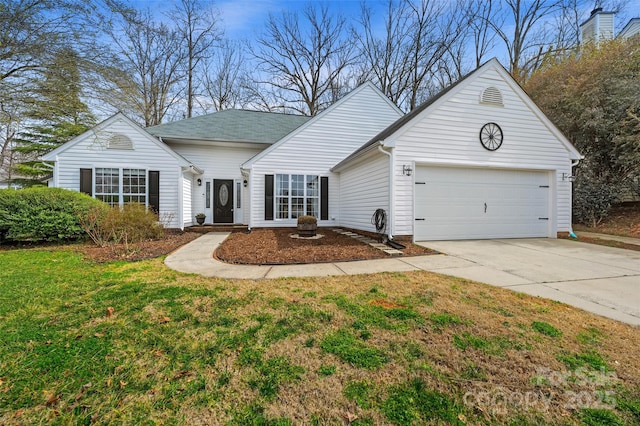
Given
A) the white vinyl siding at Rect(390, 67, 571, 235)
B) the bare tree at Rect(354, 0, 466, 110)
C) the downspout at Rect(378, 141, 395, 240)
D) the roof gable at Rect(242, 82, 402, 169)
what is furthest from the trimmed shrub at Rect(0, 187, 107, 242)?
the bare tree at Rect(354, 0, 466, 110)

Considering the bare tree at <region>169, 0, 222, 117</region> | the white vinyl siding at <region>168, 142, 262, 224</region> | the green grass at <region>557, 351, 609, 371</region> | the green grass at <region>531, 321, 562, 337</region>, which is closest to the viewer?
the green grass at <region>557, 351, 609, 371</region>

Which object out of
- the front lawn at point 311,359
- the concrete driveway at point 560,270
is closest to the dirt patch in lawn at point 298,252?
the concrete driveway at point 560,270

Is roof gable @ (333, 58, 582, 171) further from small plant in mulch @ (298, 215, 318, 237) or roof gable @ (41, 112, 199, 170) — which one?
roof gable @ (41, 112, 199, 170)

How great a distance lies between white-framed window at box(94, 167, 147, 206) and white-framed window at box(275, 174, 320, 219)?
510cm

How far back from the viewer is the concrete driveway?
142 inches

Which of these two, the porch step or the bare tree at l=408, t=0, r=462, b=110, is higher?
the bare tree at l=408, t=0, r=462, b=110

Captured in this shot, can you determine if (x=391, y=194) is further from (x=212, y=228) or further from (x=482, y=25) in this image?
(x=482, y=25)

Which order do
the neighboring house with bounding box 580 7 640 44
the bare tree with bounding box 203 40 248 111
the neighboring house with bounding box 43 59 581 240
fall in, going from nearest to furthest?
the neighboring house with bounding box 43 59 581 240
the neighboring house with bounding box 580 7 640 44
the bare tree with bounding box 203 40 248 111

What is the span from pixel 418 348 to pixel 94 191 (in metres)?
12.2

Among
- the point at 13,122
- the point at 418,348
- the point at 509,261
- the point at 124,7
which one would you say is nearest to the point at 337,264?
the point at 418,348

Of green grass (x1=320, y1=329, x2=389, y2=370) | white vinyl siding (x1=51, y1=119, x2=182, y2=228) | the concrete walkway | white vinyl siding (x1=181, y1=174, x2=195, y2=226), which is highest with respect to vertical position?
white vinyl siding (x1=51, y1=119, x2=182, y2=228)

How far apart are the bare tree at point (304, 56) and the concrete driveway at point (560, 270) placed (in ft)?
57.5

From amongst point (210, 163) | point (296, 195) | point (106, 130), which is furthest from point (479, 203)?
point (106, 130)

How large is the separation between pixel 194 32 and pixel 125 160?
14.5 metres
